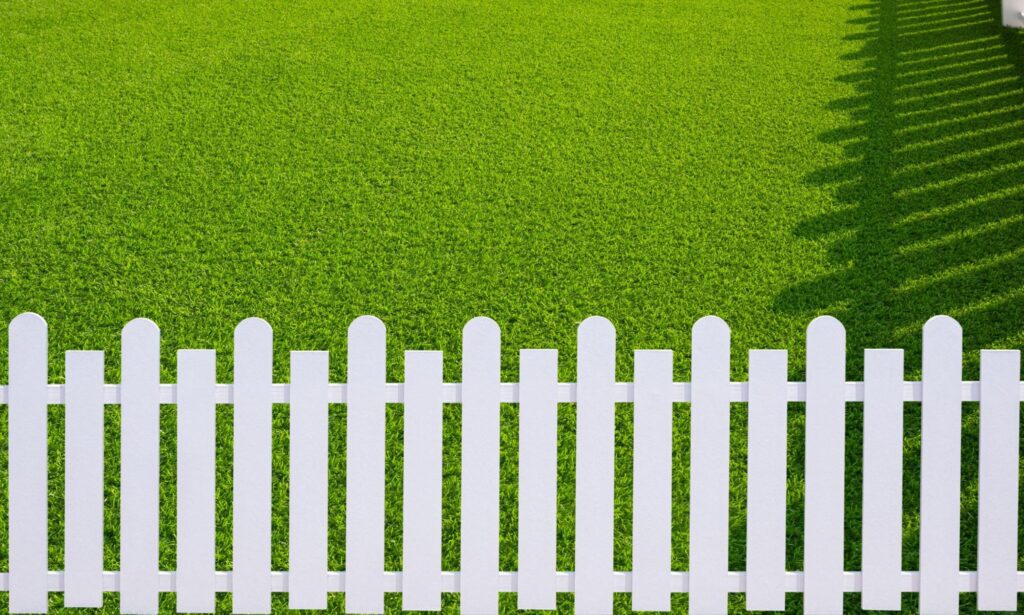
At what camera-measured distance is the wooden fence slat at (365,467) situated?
119 inches

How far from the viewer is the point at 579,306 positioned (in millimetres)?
5336

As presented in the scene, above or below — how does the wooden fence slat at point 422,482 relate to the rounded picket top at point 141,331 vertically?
below

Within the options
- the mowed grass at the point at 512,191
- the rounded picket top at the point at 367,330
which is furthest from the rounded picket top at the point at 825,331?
the rounded picket top at the point at 367,330

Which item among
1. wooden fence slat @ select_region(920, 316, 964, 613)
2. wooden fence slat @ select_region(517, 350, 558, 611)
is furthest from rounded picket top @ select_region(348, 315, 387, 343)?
wooden fence slat @ select_region(920, 316, 964, 613)

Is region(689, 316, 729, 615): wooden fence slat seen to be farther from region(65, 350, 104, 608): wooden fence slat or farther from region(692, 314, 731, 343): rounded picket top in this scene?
region(65, 350, 104, 608): wooden fence slat

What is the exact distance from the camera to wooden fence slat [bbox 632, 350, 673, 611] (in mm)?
3031

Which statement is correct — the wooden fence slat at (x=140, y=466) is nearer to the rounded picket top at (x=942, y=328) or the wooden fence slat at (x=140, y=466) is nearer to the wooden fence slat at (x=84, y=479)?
the wooden fence slat at (x=84, y=479)

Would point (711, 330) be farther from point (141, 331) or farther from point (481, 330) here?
point (141, 331)

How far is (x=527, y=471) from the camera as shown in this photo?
3.07 m

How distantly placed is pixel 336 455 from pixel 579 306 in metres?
1.65

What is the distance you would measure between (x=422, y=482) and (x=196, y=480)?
69 centimetres

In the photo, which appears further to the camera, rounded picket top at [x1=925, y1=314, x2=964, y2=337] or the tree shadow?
the tree shadow

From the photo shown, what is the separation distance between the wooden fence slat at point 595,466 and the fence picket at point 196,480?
1.10 meters

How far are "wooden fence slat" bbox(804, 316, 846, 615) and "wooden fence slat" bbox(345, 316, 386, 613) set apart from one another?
1.28 m
